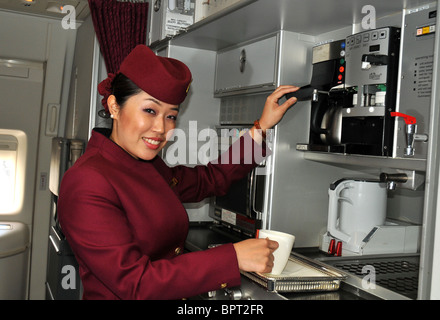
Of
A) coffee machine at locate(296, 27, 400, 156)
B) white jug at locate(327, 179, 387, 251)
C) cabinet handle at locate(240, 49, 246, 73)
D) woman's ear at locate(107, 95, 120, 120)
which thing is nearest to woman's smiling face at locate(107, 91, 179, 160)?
woman's ear at locate(107, 95, 120, 120)

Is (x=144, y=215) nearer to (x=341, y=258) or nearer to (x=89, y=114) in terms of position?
(x=341, y=258)

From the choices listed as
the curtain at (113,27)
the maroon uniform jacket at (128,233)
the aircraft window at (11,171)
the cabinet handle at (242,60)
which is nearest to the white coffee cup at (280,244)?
the maroon uniform jacket at (128,233)

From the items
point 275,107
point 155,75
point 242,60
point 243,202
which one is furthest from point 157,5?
point 155,75

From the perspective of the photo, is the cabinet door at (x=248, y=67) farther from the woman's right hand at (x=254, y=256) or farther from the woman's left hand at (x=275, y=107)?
the woman's right hand at (x=254, y=256)

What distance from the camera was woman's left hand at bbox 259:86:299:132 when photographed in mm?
2105

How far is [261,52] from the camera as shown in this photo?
240cm

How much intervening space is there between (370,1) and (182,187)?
45.3 inches

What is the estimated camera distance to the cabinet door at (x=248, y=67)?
2311 mm

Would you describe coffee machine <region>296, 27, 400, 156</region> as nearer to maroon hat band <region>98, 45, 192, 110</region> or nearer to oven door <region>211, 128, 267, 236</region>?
oven door <region>211, 128, 267, 236</region>

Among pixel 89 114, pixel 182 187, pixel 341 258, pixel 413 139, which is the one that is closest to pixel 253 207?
pixel 182 187

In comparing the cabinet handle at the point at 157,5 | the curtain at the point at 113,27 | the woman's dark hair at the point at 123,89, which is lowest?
the woman's dark hair at the point at 123,89

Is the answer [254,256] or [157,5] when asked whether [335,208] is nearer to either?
[254,256]

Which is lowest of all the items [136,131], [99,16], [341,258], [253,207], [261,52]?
[341,258]

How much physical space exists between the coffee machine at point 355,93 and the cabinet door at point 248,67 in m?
0.22
